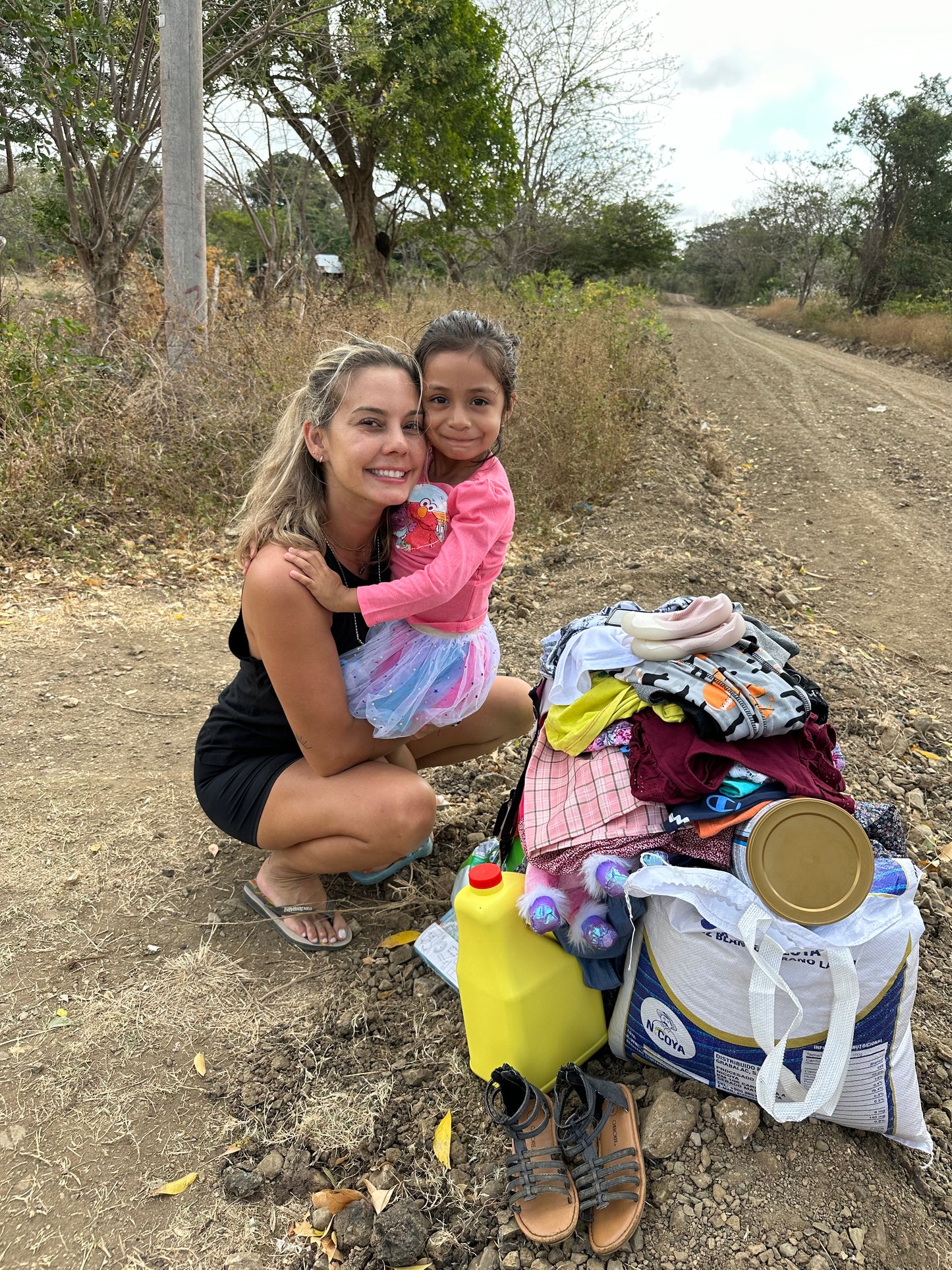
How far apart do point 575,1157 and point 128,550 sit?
395cm

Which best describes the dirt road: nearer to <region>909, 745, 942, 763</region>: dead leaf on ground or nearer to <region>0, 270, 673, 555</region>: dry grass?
<region>909, 745, 942, 763</region>: dead leaf on ground

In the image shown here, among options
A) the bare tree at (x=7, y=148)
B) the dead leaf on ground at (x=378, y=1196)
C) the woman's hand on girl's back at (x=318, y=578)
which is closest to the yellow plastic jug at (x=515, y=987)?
the dead leaf on ground at (x=378, y=1196)

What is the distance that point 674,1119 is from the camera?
1385mm

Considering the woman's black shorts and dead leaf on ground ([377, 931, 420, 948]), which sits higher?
the woman's black shorts

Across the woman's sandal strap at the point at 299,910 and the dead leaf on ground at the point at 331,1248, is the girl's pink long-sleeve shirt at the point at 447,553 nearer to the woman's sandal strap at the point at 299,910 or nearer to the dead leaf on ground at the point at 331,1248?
the woman's sandal strap at the point at 299,910

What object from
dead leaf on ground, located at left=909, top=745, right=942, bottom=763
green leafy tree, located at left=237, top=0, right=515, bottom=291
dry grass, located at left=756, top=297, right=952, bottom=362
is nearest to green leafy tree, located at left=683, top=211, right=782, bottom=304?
dry grass, located at left=756, top=297, right=952, bottom=362

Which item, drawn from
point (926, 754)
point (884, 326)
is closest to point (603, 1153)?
point (926, 754)

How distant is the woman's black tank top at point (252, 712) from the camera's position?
1868 mm

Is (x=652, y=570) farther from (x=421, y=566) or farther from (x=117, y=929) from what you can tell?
(x=117, y=929)

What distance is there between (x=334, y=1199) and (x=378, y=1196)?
0.08 m

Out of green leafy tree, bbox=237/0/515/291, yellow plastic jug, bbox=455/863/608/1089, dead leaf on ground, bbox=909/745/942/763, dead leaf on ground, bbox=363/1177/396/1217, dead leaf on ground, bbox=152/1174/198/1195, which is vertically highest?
green leafy tree, bbox=237/0/515/291

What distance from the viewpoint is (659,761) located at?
144cm

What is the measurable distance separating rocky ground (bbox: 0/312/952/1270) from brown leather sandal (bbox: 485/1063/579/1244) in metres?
0.06

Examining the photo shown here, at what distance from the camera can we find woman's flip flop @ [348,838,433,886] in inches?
81.9
